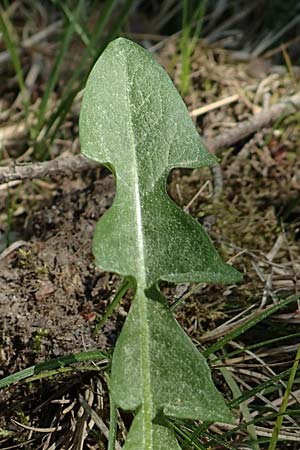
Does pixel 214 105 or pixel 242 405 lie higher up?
pixel 214 105

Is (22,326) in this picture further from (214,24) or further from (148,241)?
Answer: (214,24)

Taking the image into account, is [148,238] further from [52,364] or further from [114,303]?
[52,364]

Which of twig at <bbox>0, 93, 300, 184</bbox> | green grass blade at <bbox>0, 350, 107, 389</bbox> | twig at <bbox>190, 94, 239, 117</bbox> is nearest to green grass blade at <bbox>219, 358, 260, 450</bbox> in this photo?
green grass blade at <bbox>0, 350, 107, 389</bbox>

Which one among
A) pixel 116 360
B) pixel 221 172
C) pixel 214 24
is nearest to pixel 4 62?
pixel 214 24

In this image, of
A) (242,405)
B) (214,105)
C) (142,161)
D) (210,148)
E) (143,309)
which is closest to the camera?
(143,309)

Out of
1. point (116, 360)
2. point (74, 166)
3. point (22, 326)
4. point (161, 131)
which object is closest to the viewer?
point (116, 360)

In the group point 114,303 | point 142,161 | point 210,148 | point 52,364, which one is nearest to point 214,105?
point 210,148

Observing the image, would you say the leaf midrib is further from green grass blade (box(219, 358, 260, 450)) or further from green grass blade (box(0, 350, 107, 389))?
green grass blade (box(219, 358, 260, 450))
